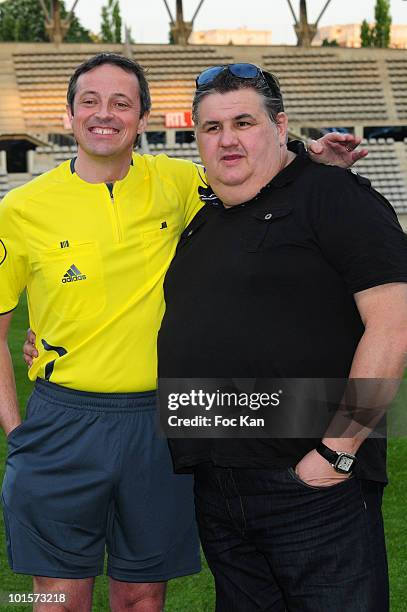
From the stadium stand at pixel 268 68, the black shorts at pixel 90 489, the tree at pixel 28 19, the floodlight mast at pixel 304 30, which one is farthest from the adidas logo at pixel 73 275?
the tree at pixel 28 19

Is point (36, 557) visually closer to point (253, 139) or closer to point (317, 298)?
point (317, 298)

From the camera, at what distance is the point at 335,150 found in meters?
2.42

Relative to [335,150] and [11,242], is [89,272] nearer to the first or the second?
[11,242]

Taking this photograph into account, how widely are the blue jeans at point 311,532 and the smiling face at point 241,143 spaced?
27.1 inches

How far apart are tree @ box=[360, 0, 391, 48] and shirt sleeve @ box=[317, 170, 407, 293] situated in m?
55.3

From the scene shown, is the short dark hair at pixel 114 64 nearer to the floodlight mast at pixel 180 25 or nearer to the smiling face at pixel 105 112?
the smiling face at pixel 105 112

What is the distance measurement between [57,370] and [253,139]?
0.83 meters

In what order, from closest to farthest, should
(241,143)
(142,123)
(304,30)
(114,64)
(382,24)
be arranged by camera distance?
(241,143), (114,64), (142,123), (304,30), (382,24)

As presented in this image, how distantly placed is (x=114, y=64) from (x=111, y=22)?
62.0 m

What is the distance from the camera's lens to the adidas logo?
243 cm

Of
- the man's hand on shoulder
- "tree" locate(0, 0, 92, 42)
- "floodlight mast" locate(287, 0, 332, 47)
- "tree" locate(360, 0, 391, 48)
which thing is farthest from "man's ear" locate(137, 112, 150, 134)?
"tree" locate(360, 0, 391, 48)

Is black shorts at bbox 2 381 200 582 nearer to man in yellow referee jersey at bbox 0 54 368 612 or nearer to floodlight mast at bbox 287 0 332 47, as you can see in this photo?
man in yellow referee jersey at bbox 0 54 368 612

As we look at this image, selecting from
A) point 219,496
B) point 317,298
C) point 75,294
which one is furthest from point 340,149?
point 219,496

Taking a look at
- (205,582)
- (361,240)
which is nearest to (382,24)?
(205,582)
